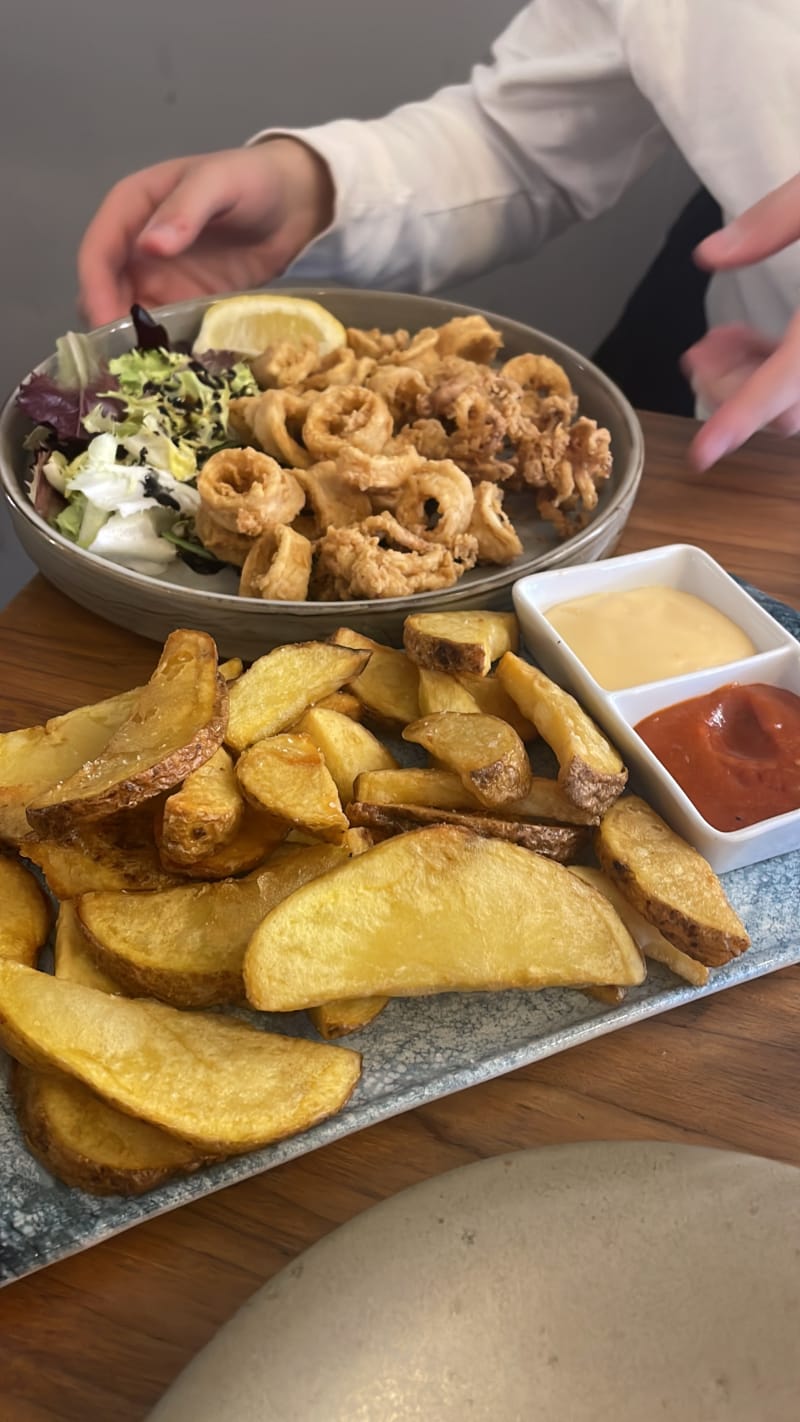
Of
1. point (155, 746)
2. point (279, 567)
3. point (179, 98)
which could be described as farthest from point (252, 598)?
point (179, 98)

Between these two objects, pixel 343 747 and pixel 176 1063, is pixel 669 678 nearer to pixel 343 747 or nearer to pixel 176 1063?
pixel 343 747

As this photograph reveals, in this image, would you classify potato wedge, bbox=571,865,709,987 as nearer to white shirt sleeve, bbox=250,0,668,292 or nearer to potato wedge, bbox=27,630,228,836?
potato wedge, bbox=27,630,228,836

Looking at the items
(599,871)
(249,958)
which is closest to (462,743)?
(599,871)

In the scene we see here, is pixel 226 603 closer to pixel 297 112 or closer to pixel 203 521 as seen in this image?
pixel 203 521

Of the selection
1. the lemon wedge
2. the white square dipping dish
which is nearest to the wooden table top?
the white square dipping dish

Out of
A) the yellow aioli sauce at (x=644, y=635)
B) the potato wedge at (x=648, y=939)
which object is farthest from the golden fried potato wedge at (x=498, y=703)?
the potato wedge at (x=648, y=939)

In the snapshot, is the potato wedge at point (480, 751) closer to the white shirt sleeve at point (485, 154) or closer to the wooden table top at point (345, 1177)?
the wooden table top at point (345, 1177)
